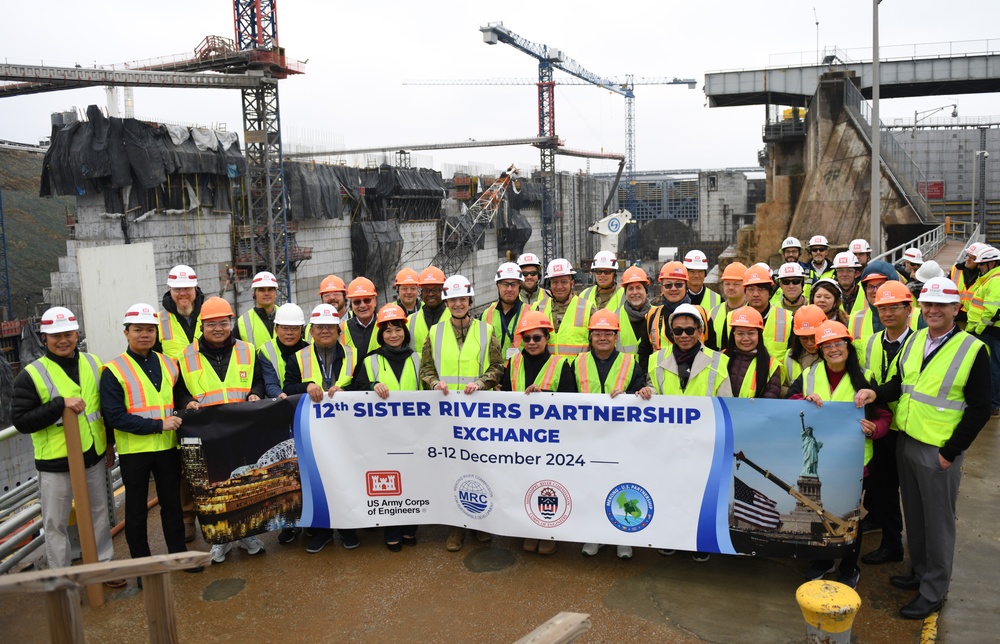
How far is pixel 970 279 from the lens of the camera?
9.72 m

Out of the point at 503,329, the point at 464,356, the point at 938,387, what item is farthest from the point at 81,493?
the point at 938,387

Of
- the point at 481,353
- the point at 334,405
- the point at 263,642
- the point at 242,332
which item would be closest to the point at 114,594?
the point at 263,642

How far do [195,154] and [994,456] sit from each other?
84.7ft

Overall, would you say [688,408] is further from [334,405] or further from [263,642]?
[263,642]

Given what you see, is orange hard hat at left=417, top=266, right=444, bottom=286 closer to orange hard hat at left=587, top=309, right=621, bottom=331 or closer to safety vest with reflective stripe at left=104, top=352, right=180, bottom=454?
orange hard hat at left=587, top=309, right=621, bottom=331

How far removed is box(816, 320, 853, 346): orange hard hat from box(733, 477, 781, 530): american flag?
1159 mm

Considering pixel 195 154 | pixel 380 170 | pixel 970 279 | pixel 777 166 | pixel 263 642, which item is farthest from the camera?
pixel 380 170

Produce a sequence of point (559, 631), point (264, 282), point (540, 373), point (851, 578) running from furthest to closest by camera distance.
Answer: point (264, 282)
point (540, 373)
point (851, 578)
point (559, 631)

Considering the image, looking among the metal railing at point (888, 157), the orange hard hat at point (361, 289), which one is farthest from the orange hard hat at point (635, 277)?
the metal railing at point (888, 157)

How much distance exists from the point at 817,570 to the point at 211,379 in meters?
4.80

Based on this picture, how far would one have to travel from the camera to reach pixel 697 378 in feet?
18.7

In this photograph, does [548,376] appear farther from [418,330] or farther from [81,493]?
[81,493]

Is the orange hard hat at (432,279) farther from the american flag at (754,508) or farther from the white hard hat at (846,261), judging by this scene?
the white hard hat at (846,261)

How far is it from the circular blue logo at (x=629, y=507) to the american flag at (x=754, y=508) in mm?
633
